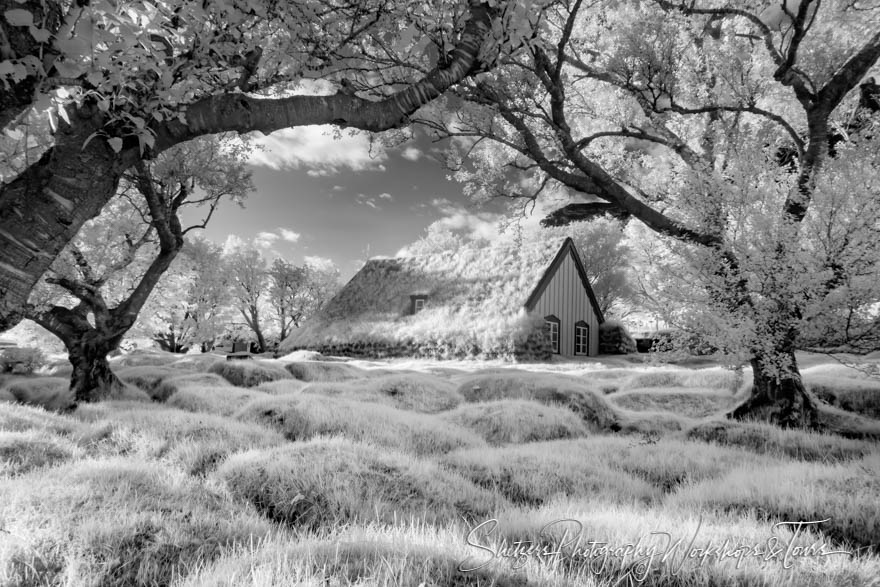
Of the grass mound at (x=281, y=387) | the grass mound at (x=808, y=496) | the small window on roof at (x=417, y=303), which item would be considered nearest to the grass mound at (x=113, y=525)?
the grass mound at (x=808, y=496)

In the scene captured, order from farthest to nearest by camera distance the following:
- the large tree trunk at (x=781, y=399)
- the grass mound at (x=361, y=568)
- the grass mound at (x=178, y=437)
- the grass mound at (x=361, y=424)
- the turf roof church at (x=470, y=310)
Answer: the turf roof church at (x=470, y=310)
the large tree trunk at (x=781, y=399)
the grass mound at (x=361, y=424)
the grass mound at (x=178, y=437)
the grass mound at (x=361, y=568)

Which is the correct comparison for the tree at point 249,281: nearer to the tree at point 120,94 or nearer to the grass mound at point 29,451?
the grass mound at point 29,451

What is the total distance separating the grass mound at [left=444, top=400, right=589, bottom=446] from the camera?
25.0ft

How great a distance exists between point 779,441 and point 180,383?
12985 mm

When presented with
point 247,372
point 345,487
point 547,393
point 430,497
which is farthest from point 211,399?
point 547,393

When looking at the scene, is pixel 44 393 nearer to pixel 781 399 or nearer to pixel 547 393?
pixel 547 393

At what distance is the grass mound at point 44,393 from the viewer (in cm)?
966

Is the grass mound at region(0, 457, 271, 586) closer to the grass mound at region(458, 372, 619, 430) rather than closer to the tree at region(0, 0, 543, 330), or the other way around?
the tree at region(0, 0, 543, 330)

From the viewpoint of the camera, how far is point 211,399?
366 inches

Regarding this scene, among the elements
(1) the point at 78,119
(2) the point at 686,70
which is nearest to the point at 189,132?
(1) the point at 78,119

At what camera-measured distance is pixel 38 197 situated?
2328mm

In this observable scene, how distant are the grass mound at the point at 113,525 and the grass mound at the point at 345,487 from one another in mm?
359

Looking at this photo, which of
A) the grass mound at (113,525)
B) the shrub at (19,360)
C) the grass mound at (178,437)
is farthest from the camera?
the shrub at (19,360)

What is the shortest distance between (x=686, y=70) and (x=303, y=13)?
29.3ft
